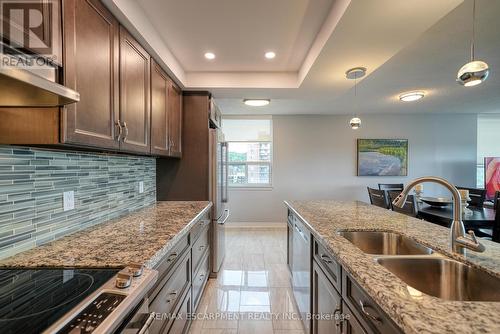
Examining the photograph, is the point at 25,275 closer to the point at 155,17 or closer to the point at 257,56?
the point at 155,17

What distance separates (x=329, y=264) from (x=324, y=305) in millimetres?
290

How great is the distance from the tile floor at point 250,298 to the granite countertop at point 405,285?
1028 mm

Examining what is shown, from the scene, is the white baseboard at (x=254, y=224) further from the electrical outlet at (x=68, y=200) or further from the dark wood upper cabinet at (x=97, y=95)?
the electrical outlet at (x=68, y=200)

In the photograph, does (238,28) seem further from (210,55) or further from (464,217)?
(464,217)

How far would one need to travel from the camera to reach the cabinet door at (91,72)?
3.62ft

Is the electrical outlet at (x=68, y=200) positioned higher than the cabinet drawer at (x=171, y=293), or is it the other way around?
the electrical outlet at (x=68, y=200)

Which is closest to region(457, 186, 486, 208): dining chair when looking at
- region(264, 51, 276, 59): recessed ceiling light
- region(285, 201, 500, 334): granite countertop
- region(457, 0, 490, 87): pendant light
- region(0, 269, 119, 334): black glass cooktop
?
region(285, 201, 500, 334): granite countertop

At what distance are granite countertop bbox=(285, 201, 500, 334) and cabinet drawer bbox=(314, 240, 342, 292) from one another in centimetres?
9

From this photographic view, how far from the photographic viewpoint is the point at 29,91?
0.85 meters

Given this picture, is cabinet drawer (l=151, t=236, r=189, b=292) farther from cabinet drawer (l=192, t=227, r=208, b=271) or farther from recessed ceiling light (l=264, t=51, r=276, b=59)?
recessed ceiling light (l=264, t=51, r=276, b=59)

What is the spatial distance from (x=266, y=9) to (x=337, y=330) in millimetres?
2140

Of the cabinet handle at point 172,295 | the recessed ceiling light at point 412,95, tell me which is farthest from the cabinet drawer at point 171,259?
the recessed ceiling light at point 412,95

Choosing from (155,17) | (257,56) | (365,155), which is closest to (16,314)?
(155,17)

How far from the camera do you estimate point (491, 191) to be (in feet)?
16.9
